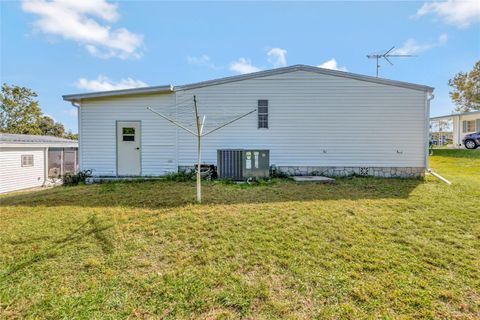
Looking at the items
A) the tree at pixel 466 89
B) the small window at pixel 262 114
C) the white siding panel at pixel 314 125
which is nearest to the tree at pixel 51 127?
the white siding panel at pixel 314 125

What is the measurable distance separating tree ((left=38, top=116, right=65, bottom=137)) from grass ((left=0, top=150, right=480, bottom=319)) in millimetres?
35075

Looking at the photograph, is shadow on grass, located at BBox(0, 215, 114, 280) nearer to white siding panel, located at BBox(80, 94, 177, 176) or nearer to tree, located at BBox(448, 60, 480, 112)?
white siding panel, located at BBox(80, 94, 177, 176)

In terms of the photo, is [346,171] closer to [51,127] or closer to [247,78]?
[247,78]

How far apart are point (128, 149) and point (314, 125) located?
259 inches

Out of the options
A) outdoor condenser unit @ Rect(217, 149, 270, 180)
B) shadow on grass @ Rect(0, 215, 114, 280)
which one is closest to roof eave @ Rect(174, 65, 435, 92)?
outdoor condenser unit @ Rect(217, 149, 270, 180)

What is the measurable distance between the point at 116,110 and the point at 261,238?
7.37 m

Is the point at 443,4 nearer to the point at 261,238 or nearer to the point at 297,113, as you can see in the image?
the point at 297,113

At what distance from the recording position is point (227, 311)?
218cm

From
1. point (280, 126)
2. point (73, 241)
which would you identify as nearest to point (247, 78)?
point (280, 126)

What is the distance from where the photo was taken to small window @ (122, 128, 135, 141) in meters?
8.49

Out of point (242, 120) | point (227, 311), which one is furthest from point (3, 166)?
point (227, 311)

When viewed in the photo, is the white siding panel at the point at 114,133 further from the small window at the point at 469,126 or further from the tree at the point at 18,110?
the tree at the point at 18,110

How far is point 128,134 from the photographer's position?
27.9ft

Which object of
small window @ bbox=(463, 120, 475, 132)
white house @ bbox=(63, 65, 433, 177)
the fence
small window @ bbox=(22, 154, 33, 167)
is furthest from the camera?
small window @ bbox=(463, 120, 475, 132)
